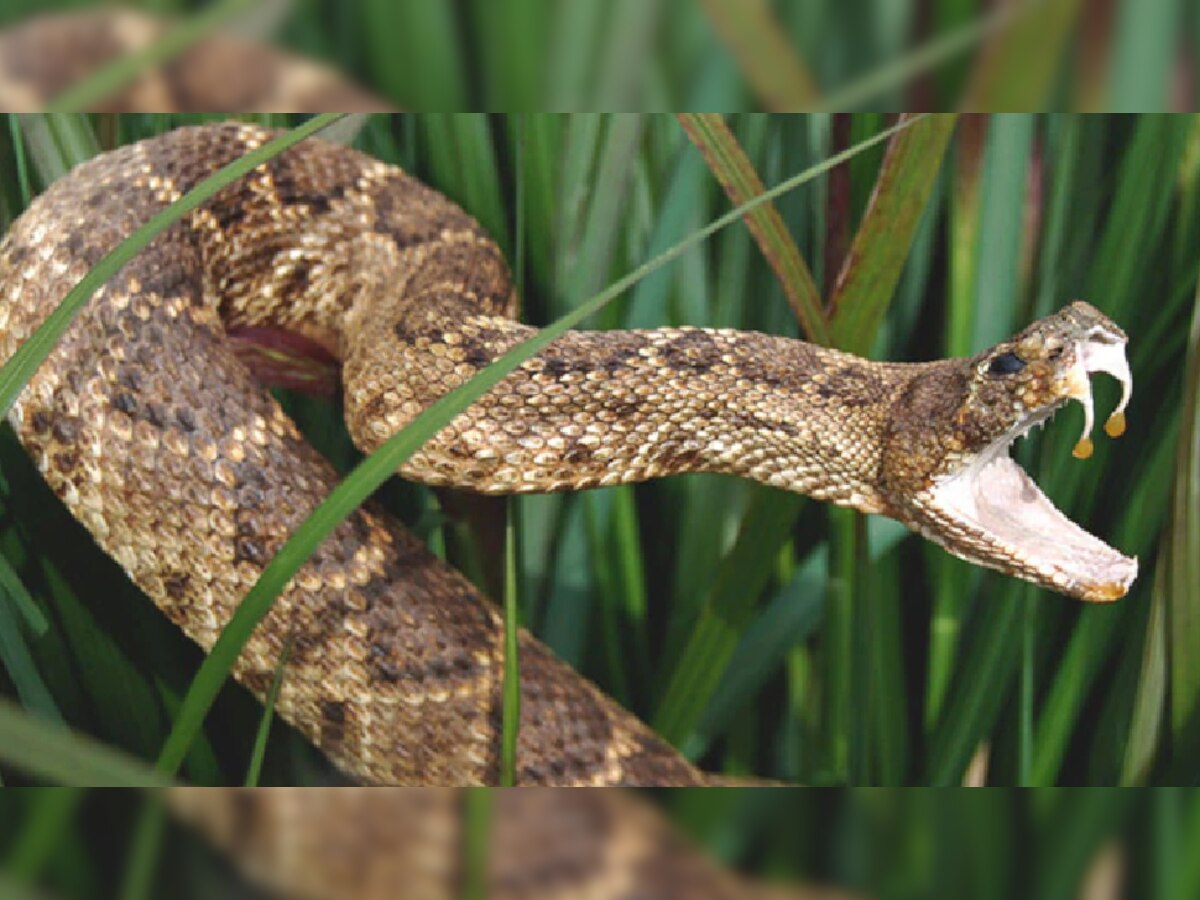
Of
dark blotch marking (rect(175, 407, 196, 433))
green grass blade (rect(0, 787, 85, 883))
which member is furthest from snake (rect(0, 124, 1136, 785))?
green grass blade (rect(0, 787, 85, 883))

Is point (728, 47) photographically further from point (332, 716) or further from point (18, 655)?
point (18, 655)

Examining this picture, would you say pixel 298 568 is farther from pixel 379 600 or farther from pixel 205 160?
pixel 205 160

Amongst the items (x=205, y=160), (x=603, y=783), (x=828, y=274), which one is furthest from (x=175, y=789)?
(x=828, y=274)

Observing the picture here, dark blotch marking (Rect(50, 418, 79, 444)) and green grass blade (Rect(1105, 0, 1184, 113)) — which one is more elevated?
green grass blade (Rect(1105, 0, 1184, 113))

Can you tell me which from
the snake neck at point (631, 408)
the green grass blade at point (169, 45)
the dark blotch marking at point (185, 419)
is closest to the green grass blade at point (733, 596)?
the snake neck at point (631, 408)

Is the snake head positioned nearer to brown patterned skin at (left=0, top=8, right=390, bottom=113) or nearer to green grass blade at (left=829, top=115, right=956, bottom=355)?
green grass blade at (left=829, top=115, right=956, bottom=355)
